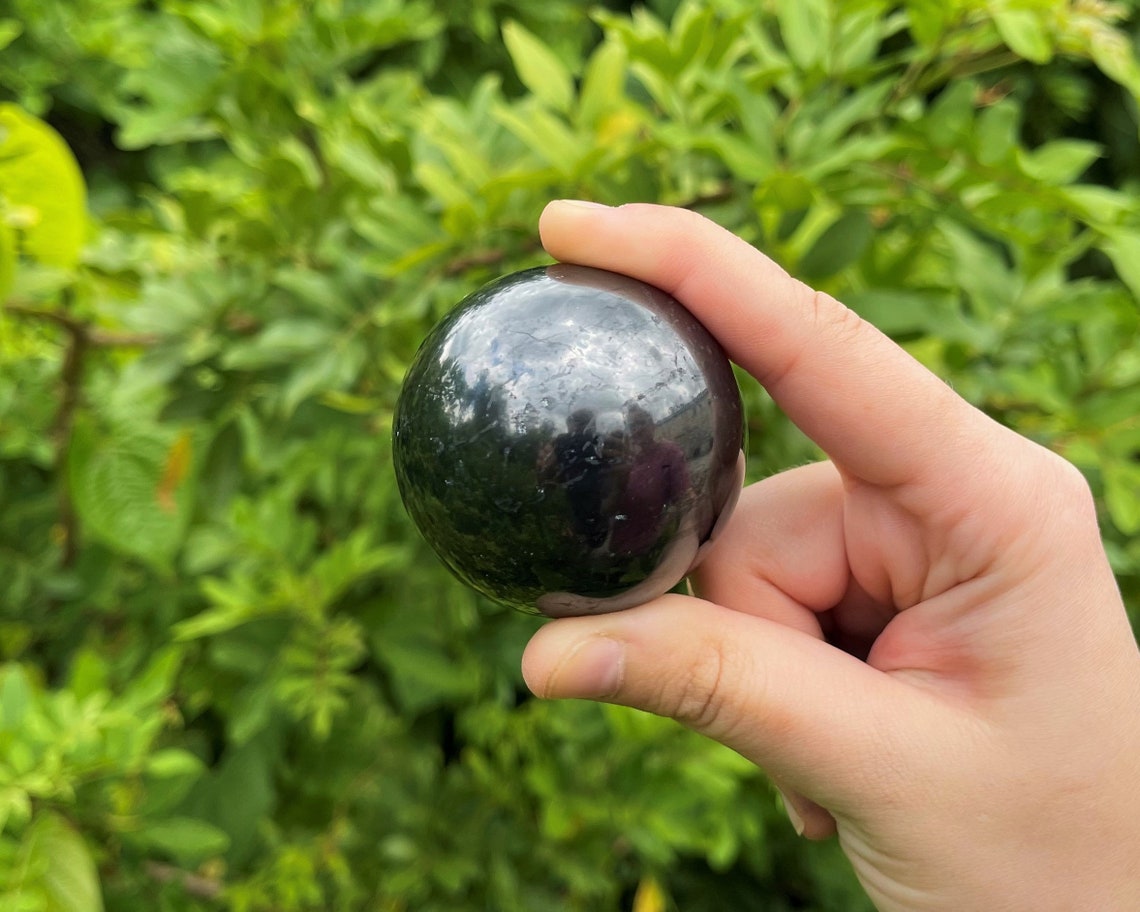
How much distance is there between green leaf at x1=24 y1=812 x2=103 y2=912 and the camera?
53.0 inches

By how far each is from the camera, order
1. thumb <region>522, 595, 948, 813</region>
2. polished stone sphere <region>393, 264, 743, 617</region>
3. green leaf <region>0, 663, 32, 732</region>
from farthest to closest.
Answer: green leaf <region>0, 663, 32, 732</region>
thumb <region>522, 595, 948, 813</region>
polished stone sphere <region>393, 264, 743, 617</region>

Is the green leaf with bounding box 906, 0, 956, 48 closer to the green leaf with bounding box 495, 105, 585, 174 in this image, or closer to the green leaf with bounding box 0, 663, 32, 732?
the green leaf with bounding box 495, 105, 585, 174

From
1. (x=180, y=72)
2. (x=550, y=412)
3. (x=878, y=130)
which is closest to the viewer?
(x=550, y=412)

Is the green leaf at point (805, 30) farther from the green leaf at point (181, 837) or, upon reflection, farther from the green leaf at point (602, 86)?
the green leaf at point (181, 837)

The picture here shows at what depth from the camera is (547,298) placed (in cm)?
98

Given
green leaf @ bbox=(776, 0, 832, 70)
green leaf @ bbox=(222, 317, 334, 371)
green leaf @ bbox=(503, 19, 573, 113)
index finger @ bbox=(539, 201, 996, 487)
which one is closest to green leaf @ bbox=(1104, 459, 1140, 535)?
index finger @ bbox=(539, 201, 996, 487)

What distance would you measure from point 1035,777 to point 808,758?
0.85ft

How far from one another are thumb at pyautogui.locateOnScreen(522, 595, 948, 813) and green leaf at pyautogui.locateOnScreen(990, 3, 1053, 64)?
3.01 feet

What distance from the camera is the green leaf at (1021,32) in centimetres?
128

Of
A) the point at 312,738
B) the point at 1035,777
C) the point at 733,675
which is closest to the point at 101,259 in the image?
the point at 312,738

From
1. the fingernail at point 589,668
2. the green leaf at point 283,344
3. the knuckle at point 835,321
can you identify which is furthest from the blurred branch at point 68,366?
the knuckle at point 835,321

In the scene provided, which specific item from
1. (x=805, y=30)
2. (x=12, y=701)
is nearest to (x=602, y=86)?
(x=805, y=30)

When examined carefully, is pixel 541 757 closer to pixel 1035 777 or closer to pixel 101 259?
pixel 1035 777

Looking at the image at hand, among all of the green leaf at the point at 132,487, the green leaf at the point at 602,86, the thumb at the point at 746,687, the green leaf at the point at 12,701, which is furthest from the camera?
the green leaf at the point at 132,487
